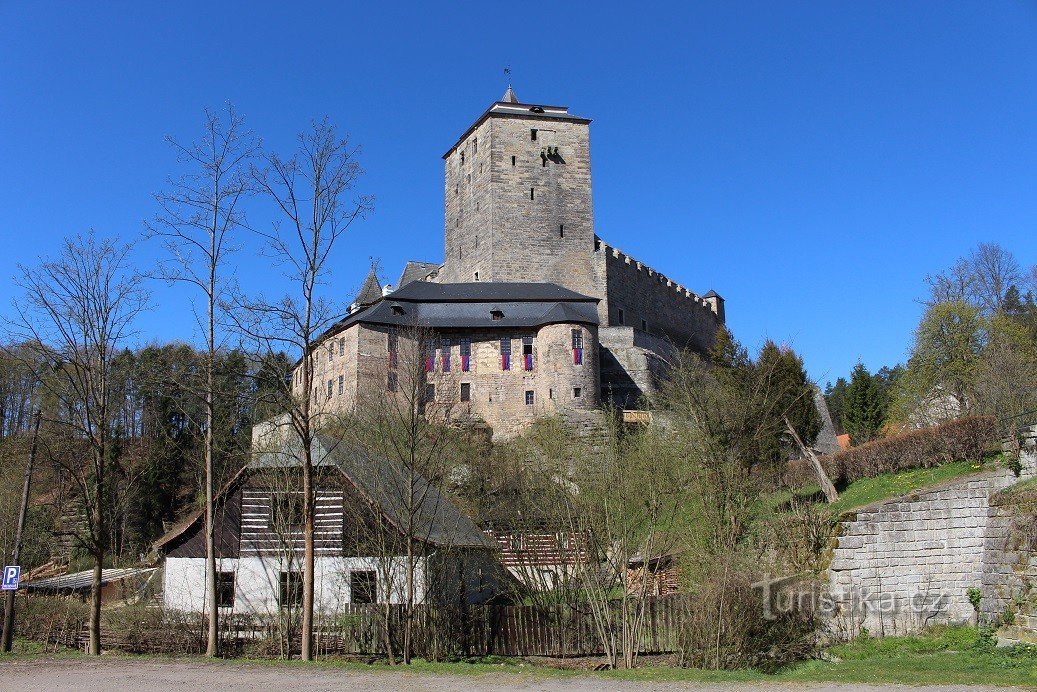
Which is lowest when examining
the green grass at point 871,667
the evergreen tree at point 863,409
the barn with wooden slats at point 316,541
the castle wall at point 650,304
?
the green grass at point 871,667

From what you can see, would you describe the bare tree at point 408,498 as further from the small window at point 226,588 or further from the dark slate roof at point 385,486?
the small window at point 226,588

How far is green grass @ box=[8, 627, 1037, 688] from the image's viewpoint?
1159 cm

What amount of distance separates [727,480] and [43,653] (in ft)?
45.3

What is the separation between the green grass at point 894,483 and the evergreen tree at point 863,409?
1726cm

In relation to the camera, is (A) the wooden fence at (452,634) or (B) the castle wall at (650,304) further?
(B) the castle wall at (650,304)

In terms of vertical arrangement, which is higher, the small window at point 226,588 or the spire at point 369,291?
the spire at point 369,291

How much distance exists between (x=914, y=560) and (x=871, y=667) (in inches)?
136

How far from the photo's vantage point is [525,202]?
53.3 m

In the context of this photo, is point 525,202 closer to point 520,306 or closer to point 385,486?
→ point 520,306

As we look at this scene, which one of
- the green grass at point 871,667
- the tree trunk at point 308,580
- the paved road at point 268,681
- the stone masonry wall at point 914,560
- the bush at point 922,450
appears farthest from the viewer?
the bush at point 922,450

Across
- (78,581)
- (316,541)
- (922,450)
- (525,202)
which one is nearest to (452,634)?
(316,541)

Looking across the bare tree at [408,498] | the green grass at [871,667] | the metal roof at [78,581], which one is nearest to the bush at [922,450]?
the green grass at [871,667]

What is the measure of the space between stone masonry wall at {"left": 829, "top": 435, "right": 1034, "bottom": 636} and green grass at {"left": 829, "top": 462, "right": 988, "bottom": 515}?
12.0 feet

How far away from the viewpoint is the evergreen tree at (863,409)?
40344 mm
